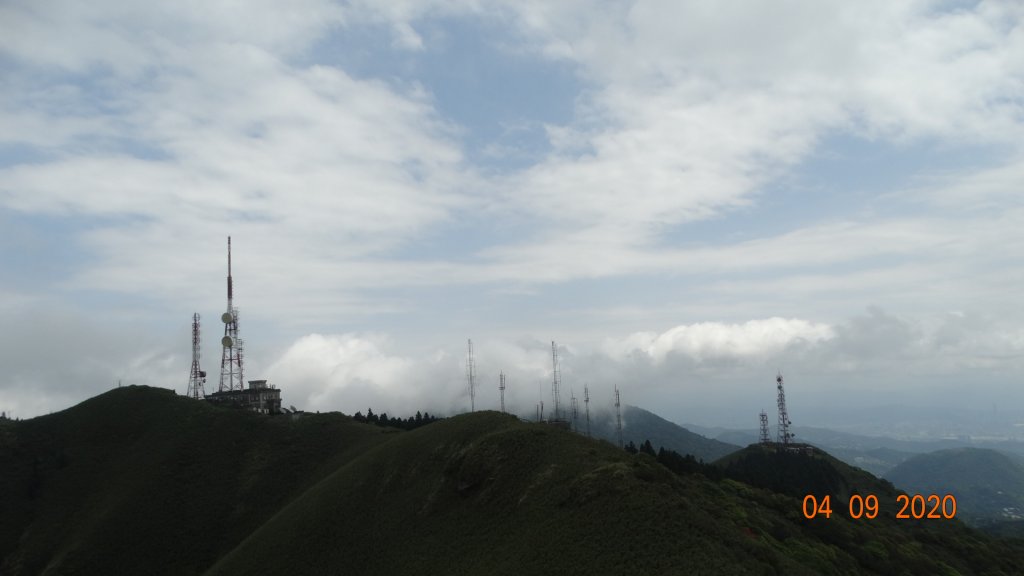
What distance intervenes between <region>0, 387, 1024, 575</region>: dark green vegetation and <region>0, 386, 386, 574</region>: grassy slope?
33 centimetres

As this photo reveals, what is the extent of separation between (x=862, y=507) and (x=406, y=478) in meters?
99.5

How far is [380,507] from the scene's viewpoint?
79.8m

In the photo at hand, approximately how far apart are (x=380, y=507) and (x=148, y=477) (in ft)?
177

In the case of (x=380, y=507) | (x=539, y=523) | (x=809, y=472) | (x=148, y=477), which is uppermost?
(x=539, y=523)

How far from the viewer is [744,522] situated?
2697 inches

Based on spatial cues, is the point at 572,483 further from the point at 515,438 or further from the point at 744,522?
the point at 744,522

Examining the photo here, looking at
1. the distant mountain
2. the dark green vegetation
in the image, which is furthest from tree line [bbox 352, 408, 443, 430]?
the distant mountain

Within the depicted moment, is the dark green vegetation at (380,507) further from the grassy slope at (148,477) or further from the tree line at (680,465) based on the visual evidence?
the tree line at (680,465)

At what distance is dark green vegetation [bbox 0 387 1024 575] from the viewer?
55469mm

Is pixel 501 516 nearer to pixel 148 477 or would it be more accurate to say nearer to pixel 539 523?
pixel 539 523
